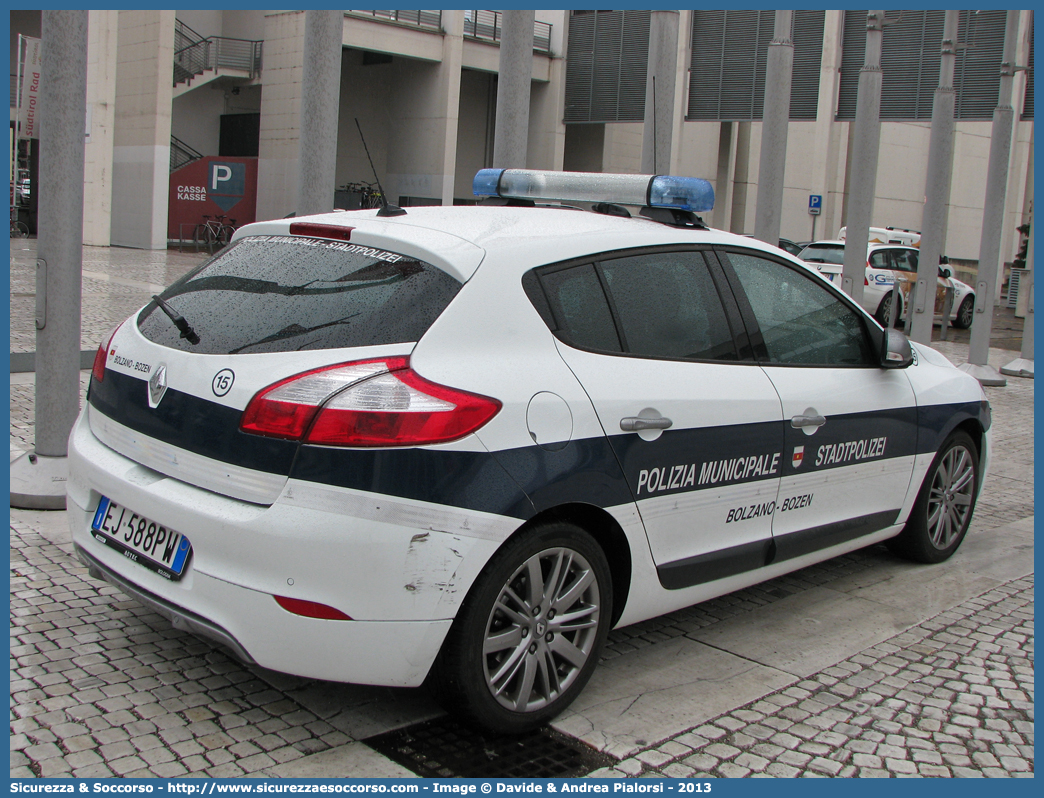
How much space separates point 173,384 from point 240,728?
108 centimetres

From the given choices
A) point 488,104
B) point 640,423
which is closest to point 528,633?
point 640,423

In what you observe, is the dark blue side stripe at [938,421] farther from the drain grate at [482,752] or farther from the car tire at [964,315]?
the car tire at [964,315]

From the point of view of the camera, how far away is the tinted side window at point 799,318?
426 centimetres

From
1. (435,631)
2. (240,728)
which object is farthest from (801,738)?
(240,728)

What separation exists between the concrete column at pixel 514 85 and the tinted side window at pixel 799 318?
10.7ft

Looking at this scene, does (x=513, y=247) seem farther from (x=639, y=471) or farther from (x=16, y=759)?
(x=16, y=759)

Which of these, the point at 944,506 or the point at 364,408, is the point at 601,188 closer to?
the point at 364,408

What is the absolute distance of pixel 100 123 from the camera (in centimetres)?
2786

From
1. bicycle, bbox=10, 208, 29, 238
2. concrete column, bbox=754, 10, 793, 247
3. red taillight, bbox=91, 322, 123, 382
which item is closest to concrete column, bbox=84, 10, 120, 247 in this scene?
bicycle, bbox=10, 208, 29, 238

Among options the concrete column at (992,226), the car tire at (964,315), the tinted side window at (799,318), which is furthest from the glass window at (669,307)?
the car tire at (964,315)

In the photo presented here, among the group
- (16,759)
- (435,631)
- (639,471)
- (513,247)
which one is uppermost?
(513,247)

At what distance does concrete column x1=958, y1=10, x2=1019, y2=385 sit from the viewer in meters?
14.7

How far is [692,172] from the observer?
39906mm

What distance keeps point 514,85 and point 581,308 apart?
4.32m
